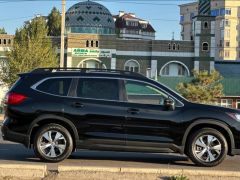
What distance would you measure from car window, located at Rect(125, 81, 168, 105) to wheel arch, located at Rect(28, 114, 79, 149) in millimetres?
1159

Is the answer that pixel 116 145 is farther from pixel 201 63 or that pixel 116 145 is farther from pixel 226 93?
pixel 201 63

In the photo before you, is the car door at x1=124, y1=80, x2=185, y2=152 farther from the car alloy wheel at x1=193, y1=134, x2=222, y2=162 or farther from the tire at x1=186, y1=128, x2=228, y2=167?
the car alloy wheel at x1=193, y1=134, x2=222, y2=162

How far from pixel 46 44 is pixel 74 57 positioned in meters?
25.9

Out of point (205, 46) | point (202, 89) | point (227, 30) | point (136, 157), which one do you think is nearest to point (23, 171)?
point (136, 157)

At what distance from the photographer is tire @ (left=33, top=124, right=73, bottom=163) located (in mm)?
9734

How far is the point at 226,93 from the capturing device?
7500 centimetres

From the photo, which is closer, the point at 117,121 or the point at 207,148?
the point at 117,121

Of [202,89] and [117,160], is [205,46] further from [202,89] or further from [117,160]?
[117,160]

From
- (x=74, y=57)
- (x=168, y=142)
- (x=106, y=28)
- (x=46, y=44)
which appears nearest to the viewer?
(x=168, y=142)

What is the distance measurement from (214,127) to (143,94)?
143 centimetres

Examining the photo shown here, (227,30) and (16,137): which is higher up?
(227,30)

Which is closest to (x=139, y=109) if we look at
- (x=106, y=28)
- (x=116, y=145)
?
(x=116, y=145)

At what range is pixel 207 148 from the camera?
977cm

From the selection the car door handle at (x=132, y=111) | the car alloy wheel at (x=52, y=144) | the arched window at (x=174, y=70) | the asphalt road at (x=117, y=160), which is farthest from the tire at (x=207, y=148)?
the arched window at (x=174, y=70)
